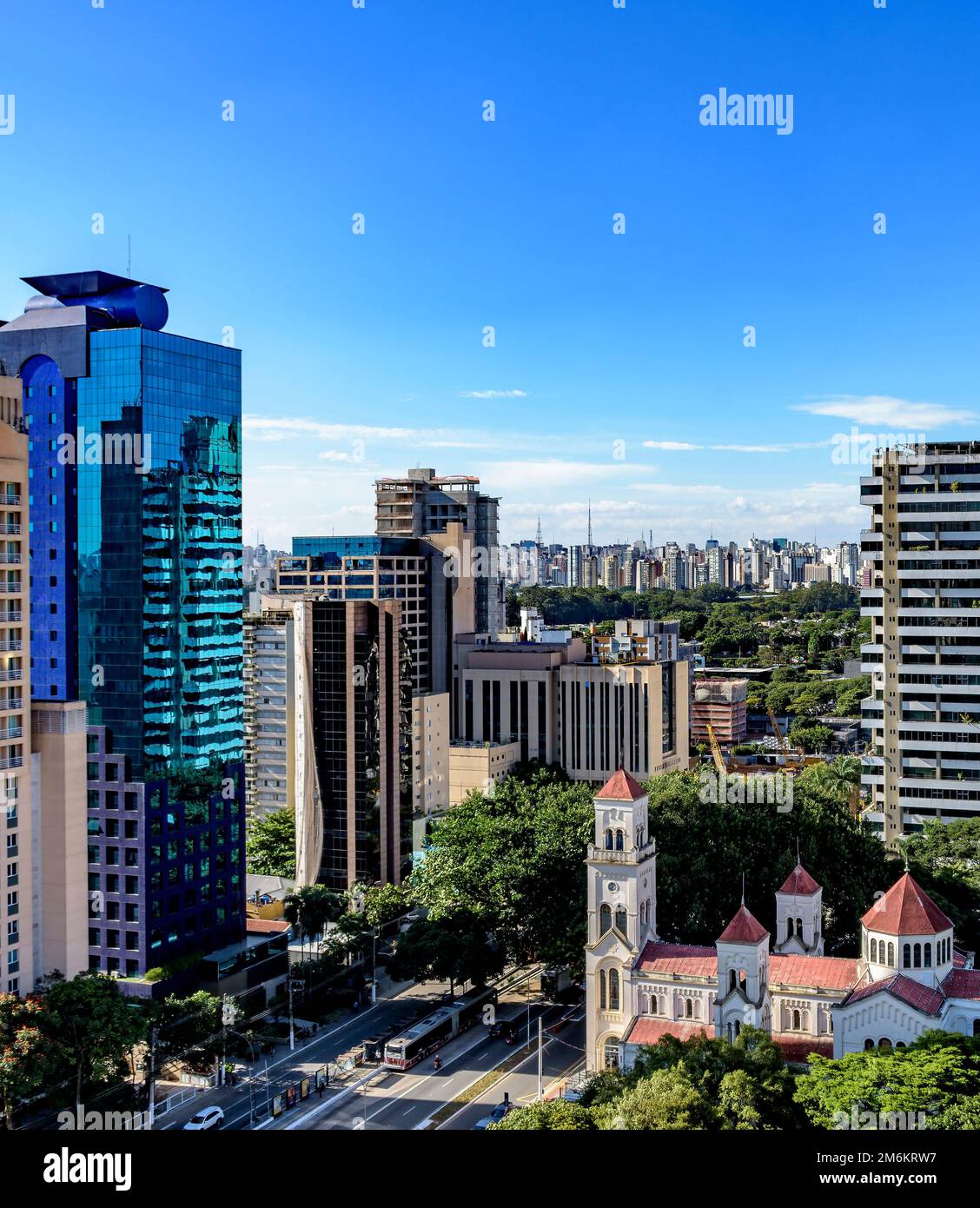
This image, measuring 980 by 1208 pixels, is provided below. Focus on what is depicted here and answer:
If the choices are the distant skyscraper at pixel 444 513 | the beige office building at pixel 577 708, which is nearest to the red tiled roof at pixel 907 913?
the beige office building at pixel 577 708

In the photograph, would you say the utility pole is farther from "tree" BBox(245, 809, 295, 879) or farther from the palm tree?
the palm tree

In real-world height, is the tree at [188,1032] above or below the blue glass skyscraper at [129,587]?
below

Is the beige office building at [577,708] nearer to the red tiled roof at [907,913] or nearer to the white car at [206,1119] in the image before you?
the red tiled roof at [907,913]

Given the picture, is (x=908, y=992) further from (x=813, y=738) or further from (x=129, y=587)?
(x=813, y=738)

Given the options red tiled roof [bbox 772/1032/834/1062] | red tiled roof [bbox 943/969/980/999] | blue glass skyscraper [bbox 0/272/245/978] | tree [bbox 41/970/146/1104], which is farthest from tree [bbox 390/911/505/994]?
red tiled roof [bbox 943/969/980/999]

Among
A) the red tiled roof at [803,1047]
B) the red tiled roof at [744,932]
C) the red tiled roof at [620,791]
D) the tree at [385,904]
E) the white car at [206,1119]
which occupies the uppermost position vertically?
the red tiled roof at [620,791]

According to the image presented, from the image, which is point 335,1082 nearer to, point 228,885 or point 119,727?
point 228,885
